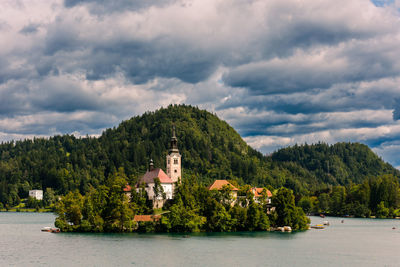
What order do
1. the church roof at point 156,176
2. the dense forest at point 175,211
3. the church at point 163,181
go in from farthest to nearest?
the church roof at point 156,176 → the church at point 163,181 → the dense forest at point 175,211

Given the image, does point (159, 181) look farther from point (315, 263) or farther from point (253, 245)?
point (315, 263)

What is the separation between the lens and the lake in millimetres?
84875

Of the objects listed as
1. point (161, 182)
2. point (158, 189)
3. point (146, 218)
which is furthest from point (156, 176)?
point (146, 218)

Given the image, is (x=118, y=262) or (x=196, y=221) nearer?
(x=118, y=262)

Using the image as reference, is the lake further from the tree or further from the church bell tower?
the church bell tower

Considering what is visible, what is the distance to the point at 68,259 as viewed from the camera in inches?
3369

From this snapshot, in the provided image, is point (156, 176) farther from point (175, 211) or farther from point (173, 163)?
point (175, 211)

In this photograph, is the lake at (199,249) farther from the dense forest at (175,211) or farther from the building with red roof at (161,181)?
the building with red roof at (161,181)

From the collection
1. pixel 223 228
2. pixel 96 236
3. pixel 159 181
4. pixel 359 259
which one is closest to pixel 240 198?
pixel 223 228

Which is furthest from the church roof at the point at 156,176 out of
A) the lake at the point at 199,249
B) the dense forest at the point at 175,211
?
the lake at the point at 199,249

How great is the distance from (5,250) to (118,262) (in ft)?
94.9

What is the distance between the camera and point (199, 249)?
319 ft

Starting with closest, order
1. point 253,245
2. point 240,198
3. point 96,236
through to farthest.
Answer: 1. point 253,245
2. point 96,236
3. point 240,198

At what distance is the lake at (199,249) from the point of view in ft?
278
